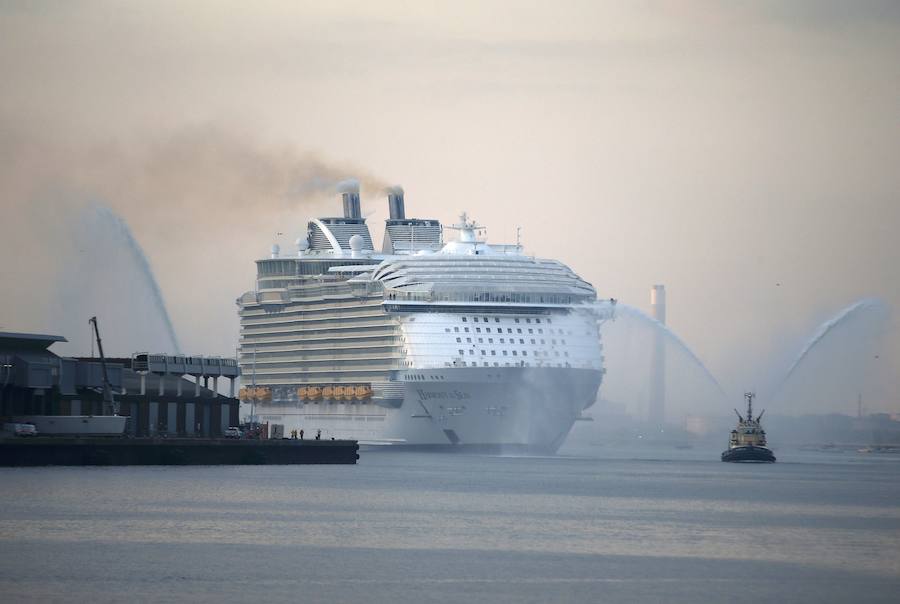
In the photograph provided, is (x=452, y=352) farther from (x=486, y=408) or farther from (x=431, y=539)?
(x=431, y=539)

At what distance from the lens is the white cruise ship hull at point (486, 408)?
13375 centimetres

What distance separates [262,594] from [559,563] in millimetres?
11949

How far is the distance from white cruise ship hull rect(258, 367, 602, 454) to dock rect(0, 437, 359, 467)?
430 inches

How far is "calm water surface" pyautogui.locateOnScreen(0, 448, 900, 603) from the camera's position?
5422 centimetres

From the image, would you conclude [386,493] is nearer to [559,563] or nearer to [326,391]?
[559,563]

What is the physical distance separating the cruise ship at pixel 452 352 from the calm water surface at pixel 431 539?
83.0ft

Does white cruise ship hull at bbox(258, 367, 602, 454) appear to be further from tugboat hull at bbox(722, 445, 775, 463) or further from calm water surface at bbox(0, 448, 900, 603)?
calm water surface at bbox(0, 448, 900, 603)

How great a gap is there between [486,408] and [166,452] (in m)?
28.1

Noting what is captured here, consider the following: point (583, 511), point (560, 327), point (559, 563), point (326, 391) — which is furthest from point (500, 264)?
point (559, 563)

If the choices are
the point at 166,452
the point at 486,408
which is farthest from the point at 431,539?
the point at 486,408

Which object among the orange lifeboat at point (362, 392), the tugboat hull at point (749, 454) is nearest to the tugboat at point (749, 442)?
the tugboat hull at point (749, 454)

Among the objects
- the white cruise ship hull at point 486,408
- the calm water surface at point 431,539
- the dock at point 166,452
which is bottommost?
the calm water surface at point 431,539

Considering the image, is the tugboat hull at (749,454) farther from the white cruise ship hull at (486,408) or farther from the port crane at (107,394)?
the port crane at (107,394)

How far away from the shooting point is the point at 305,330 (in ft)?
507
